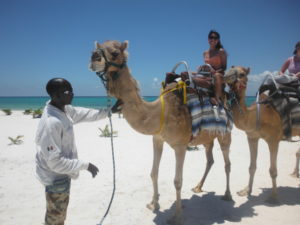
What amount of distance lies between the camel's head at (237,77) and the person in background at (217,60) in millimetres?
123

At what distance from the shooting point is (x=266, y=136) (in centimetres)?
434

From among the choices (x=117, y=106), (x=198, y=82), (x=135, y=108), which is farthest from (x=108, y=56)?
(x=198, y=82)

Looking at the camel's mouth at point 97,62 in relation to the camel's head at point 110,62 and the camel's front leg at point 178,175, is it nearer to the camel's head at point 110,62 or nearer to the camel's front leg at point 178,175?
the camel's head at point 110,62

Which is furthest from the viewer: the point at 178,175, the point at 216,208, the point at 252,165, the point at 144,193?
the point at 252,165

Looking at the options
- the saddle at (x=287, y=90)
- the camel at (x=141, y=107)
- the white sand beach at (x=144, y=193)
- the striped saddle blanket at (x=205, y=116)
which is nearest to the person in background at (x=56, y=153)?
the camel at (x=141, y=107)

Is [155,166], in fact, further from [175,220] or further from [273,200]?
[273,200]

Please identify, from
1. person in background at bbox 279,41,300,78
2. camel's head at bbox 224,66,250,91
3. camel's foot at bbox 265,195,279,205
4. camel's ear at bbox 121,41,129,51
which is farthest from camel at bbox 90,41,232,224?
person in background at bbox 279,41,300,78

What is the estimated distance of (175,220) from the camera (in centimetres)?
361

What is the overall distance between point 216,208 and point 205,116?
1.83 m

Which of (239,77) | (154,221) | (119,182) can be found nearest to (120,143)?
(119,182)

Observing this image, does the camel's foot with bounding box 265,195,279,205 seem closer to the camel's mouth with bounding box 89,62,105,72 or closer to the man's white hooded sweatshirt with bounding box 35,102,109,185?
the man's white hooded sweatshirt with bounding box 35,102,109,185

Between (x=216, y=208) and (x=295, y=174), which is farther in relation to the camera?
(x=295, y=174)

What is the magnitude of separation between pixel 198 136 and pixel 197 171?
103 inches

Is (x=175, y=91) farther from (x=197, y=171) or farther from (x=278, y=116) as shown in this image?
(x=197, y=171)
